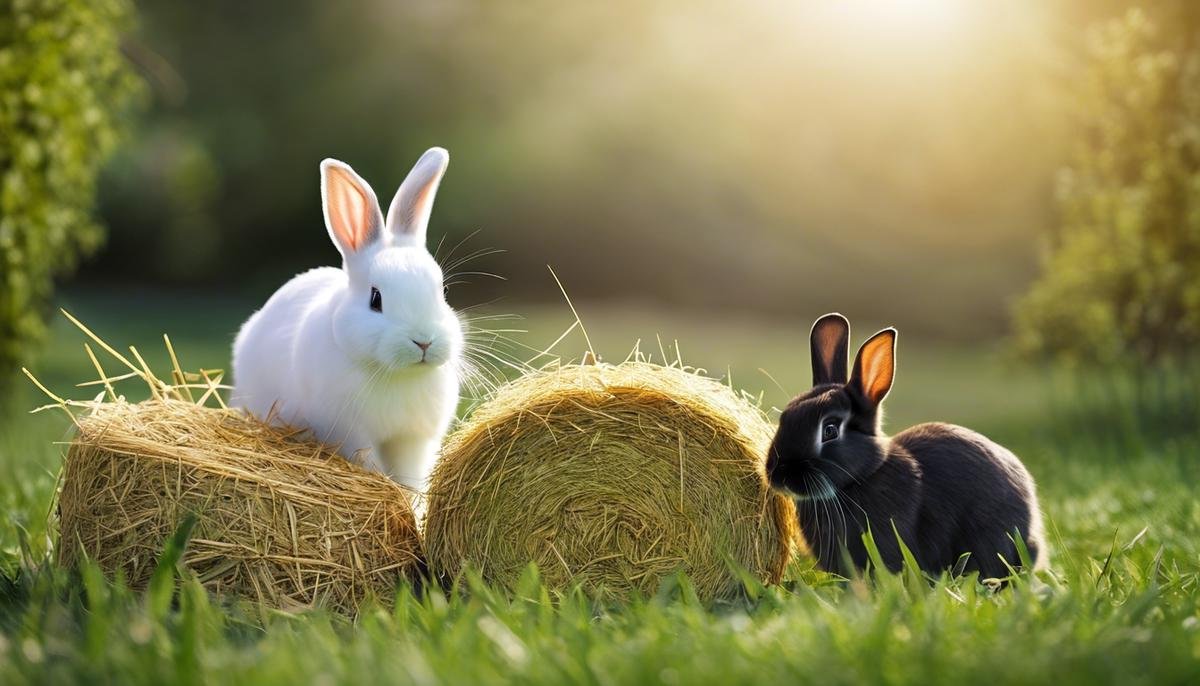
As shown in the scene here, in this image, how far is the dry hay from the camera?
3.84 metres

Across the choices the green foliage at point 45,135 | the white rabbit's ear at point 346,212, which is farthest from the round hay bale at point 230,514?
the green foliage at point 45,135

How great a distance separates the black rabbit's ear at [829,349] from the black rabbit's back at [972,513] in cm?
37

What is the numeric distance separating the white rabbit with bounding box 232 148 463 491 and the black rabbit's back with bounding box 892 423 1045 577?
6.03 ft

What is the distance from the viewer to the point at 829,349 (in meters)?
4.18

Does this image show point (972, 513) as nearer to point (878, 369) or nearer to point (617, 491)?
point (878, 369)

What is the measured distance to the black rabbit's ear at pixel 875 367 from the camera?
3932 mm

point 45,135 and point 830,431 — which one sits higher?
point 45,135

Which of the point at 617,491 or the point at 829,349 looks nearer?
the point at 617,491

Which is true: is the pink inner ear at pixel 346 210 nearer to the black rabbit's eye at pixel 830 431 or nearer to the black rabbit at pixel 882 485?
the black rabbit at pixel 882 485

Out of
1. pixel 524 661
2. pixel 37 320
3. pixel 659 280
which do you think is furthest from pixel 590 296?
pixel 524 661

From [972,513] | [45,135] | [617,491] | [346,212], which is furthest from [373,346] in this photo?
[45,135]

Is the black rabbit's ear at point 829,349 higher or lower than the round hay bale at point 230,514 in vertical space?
higher

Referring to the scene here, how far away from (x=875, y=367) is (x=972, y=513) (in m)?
0.65

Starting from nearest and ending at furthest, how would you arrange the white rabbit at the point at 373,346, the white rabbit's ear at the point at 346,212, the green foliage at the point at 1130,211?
1. the white rabbit at the point at 373,346
2. the white rabbit's ear at the point at 346,212
3. the green foliage at the point at 1130,211
